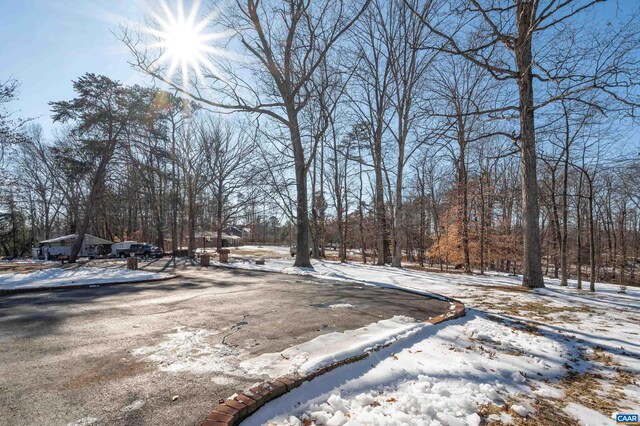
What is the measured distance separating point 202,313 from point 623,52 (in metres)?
8.12

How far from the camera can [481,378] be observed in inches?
119

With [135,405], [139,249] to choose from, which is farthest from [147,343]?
[139,249]

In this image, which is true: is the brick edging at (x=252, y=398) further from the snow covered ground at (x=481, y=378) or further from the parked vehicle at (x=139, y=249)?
the parked vehicle at (x=139, y=249)

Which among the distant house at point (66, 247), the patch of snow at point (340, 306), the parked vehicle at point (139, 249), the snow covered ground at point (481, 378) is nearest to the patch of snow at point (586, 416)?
the snow covered ground at point (481, 378)

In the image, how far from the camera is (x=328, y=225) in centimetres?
3847

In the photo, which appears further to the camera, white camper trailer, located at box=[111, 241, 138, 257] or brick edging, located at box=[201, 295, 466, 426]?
white camper trailer, located at box=[111, 241, 138, 257]

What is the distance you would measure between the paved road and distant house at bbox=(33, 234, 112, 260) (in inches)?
1060

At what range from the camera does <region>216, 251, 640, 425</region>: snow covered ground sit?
7.69ft

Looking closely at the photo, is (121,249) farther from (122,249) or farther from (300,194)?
(300,194)

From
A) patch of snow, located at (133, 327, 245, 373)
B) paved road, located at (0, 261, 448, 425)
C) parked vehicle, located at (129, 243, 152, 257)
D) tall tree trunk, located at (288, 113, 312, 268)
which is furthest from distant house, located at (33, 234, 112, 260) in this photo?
patch of snow, located at (133, 327, 245, 373)

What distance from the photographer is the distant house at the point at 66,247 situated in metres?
28.8

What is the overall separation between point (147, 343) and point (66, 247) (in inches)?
1302

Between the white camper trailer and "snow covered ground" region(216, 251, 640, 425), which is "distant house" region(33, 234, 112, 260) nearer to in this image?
the white camper trailer

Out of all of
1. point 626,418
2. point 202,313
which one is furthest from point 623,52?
point 202,313
